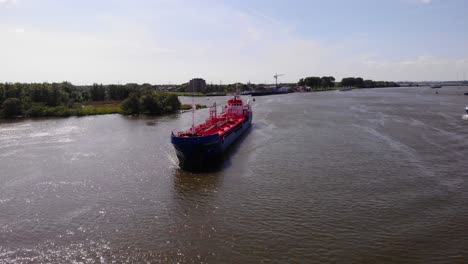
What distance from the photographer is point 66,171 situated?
3006cm

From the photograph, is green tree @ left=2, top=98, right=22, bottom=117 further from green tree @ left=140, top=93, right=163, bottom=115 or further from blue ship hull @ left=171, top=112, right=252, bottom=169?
blue ship hull @ left=171, top=112, right=252, bottom=169

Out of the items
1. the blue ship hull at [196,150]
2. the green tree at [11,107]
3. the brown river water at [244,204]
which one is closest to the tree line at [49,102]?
the green tree at [11,107]

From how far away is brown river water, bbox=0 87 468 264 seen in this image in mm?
16359

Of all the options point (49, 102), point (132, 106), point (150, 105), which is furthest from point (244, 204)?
point (49, 102)

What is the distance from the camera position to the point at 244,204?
21.8m

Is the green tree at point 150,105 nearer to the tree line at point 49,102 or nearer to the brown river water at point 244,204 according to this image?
the tree line at point 49,102

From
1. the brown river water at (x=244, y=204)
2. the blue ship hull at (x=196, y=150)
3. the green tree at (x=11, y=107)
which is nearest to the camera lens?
the brown river water at (x=244, y=204)

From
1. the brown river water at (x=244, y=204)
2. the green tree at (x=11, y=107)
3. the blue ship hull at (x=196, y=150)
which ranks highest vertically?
the green tree at (x=11, y=107)

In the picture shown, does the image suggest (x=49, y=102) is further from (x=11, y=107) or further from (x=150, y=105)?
(x=150, y=105)

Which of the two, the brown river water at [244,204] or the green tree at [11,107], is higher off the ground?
the green tree at [11,107]

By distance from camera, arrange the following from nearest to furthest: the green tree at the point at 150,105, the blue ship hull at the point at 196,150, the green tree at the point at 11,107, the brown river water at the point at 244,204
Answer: the brown river water at the point at 244,204
the blue ship hull at the point at 196,150
the green tree at the point at 11,107
the green tree at the point at 150,105

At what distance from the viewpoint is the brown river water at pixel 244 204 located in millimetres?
16359

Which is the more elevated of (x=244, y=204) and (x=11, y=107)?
(x=11, y=107)

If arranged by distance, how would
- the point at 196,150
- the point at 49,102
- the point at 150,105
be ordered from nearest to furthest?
the point at 196,150 < the point at 150,105 < the point at 49,102
